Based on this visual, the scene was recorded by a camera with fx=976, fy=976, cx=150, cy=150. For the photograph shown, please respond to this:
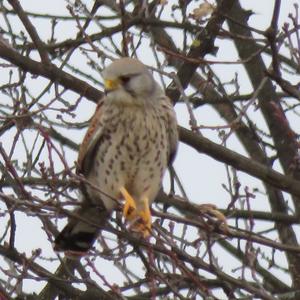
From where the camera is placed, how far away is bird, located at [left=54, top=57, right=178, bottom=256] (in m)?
5.59

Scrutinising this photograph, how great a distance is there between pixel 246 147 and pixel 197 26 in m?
1.05

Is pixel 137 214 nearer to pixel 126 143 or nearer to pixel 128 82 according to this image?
pixel 126 143

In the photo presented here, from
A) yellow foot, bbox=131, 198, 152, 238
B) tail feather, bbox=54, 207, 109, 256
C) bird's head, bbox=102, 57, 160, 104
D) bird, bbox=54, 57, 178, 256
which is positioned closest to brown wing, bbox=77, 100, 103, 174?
bird, bbox=54, 57, 178, 256

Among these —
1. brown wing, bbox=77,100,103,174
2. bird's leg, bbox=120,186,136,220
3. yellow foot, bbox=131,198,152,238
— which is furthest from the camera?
brown wing, bbox=77,100,103,174

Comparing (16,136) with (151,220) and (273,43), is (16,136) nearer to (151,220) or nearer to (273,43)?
(151,220)

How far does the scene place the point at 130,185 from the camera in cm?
579

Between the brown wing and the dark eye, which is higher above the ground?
the dark eye

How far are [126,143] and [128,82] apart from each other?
13.8 inches

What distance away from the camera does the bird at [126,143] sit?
220 inches

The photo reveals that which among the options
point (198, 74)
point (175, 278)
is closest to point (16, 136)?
point (175, 278)

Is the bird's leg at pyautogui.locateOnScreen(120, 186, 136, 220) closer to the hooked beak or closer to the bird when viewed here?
the bird

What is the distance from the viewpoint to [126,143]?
563 centimetres

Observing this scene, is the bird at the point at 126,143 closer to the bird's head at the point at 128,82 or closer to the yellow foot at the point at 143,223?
the bird's head at the point at 128,82

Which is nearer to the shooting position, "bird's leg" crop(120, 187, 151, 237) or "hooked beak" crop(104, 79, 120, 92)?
"bird's leg" crop(120, 187, 151, 237)
